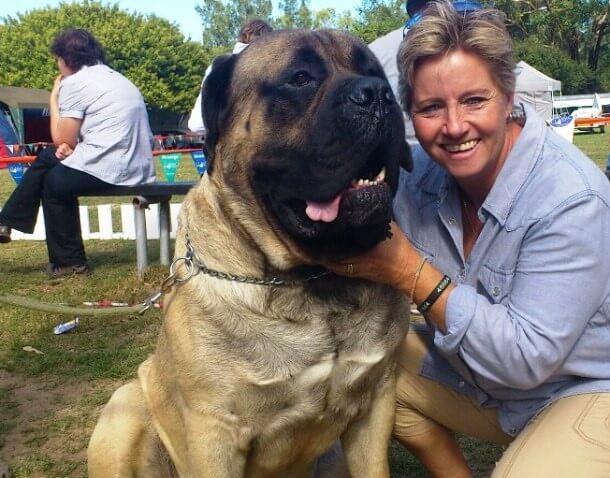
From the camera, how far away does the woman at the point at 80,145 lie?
4840 millimetres

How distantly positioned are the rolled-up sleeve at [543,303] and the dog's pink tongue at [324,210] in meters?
0.36

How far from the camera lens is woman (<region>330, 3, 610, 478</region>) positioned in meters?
1.59

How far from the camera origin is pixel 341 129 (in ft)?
4.78

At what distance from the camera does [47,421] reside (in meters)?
2.85

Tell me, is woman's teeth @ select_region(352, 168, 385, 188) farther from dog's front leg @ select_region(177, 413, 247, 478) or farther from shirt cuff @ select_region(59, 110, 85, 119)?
shirt cuff @ select_region(59, 110, 85, 119)

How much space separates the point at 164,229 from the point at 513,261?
3949 millimetres

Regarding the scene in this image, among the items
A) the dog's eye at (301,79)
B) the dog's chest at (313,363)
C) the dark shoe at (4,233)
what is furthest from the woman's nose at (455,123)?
the dark shoe at (4,233)

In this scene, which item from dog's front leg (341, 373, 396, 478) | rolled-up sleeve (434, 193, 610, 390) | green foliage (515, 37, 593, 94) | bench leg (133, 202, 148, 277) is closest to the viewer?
rolled-up sleeve (434, 193, 610, 390)

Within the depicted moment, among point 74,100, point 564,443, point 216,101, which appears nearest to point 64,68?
point 74,100

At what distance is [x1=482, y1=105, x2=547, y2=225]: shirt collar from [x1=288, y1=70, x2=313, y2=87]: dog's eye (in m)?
0.54

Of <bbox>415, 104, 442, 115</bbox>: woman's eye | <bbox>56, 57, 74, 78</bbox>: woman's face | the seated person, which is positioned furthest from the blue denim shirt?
the seated person

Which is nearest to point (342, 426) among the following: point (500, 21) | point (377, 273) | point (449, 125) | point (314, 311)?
point (314, 311)

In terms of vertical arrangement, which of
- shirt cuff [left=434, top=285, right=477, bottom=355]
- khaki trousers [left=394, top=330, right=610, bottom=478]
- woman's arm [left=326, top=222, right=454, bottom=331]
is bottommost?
khaki trousers [left=394, top=330, right=610, bottom=478]

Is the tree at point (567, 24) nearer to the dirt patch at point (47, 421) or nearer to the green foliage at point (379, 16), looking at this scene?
the green foliage at point (379, 16)
